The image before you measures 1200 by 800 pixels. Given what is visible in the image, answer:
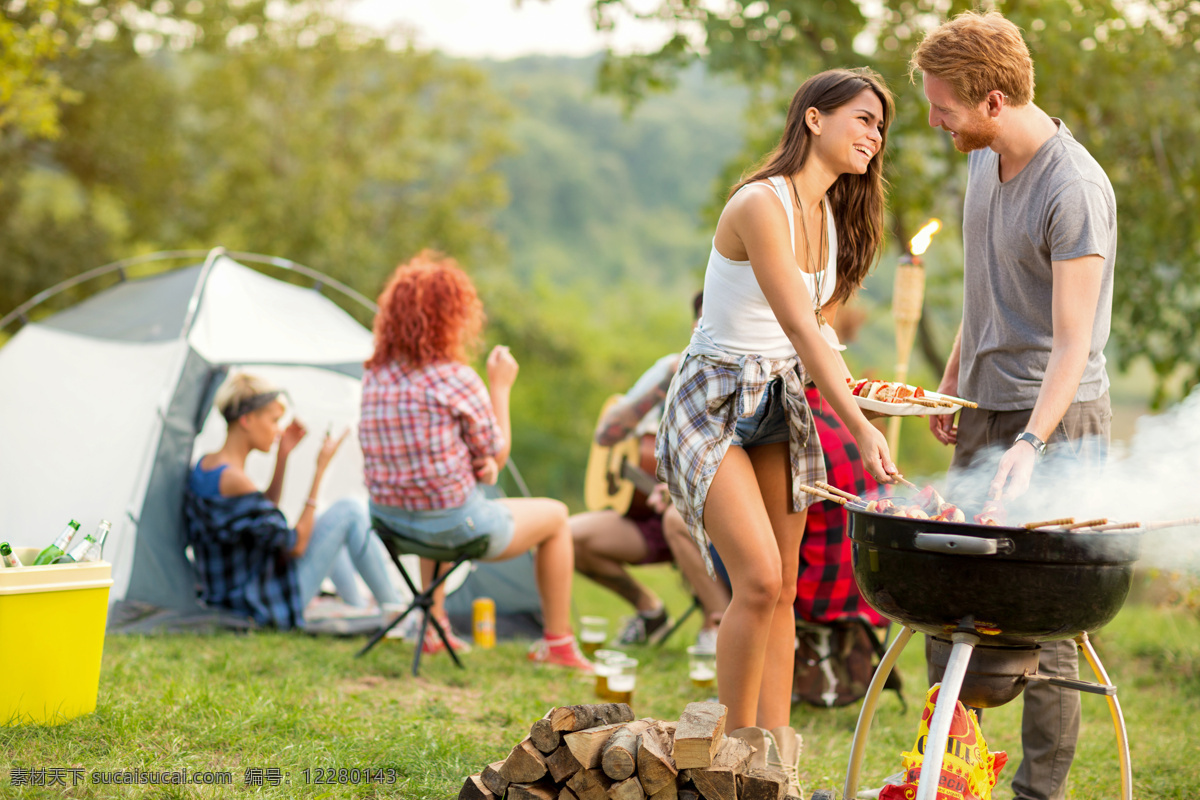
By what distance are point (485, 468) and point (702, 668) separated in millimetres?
1025

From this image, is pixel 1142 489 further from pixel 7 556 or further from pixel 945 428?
pixel 7 556

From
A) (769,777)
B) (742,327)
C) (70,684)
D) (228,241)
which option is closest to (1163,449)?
(742,327)

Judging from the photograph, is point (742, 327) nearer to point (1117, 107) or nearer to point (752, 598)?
point (752, 598)

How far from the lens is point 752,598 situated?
2055 millimetres

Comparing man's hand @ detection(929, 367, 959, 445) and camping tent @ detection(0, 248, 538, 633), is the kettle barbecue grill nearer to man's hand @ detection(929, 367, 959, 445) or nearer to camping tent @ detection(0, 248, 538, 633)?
man's hand @ detection(929, 367, 959, 445)

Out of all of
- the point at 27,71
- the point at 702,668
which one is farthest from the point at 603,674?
the point at 27,71

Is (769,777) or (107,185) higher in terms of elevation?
(107,185)

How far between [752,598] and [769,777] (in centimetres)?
35

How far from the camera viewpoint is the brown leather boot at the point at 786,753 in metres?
2.16

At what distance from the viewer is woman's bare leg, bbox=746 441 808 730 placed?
2.20 m

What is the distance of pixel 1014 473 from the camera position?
6.09 ft

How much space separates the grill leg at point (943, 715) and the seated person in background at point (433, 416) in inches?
77.0

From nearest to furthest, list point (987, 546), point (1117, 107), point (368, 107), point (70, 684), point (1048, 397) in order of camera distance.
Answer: point (987, 546), point (1048, 397), point (70, 684), point (1117, 107), point (368, 107)

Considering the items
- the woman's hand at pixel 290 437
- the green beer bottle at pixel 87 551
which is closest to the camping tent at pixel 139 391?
the woman's hand at pixel 290 437
